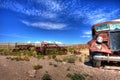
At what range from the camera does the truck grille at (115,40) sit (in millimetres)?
11617

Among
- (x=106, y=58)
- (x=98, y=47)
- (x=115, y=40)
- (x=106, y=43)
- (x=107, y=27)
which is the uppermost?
(x=107, y=27)

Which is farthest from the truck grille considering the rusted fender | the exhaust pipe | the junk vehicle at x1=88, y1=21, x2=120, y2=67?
the exhaust pipe

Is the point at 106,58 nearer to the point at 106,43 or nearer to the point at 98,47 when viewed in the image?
the point at 98,47

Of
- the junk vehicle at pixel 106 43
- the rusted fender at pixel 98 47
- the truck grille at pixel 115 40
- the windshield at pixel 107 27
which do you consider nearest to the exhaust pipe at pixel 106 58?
the junk vehicle at pixel 106 43

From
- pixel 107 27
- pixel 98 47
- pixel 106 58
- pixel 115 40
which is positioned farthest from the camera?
pixel 107 27

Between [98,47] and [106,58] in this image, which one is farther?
[98,47]

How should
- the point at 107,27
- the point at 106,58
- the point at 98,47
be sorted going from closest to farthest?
1. the point at 106,58
2. the point at 98,47
3. the point at 107,27

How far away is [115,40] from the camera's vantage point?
11734 mm

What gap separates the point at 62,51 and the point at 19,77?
17856mm

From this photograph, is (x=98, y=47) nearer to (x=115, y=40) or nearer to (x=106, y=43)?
(x=106, y=43)

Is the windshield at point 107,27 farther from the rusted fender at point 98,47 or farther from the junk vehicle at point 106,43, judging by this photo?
the rusted fender at point 98,47

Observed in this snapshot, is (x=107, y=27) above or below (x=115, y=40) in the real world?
above

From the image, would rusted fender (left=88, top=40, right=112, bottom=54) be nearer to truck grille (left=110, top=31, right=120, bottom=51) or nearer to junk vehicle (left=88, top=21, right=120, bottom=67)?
junk vehicle (left=88, top=21, right=120, bottom=67)

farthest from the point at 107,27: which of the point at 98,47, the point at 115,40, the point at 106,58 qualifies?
the point at 106,58
